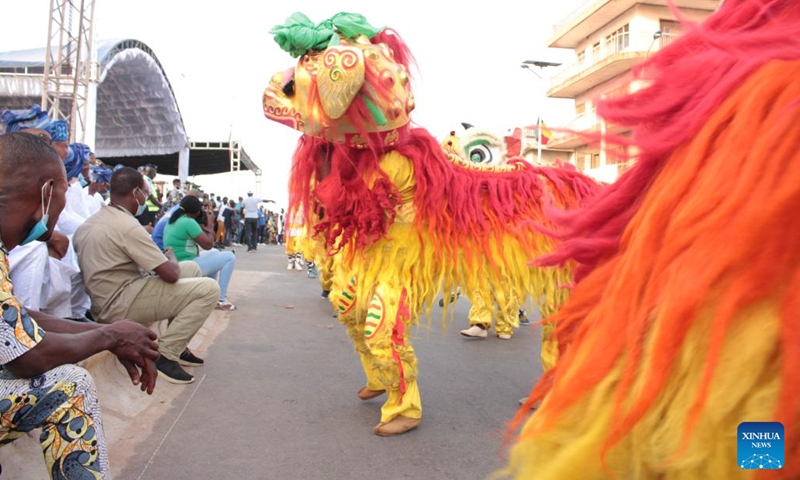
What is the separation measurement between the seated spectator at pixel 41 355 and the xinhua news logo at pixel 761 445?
197cm

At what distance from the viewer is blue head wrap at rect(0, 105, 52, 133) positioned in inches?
163

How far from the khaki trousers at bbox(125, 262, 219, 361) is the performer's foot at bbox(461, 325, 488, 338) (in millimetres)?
2957

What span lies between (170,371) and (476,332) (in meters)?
3.32

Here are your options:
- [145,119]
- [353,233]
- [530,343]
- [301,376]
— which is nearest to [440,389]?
[301,376]

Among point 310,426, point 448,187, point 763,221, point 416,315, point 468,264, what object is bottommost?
point 310,426

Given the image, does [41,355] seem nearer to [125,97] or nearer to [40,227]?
[40,227]

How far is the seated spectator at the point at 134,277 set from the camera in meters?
3.92

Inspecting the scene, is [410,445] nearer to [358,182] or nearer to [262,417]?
[262,417]

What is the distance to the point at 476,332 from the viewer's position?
253 inches

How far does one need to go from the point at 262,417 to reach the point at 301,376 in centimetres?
98

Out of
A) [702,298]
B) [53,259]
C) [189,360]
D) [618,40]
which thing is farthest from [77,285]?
[618,40]

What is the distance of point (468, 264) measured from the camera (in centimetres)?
352

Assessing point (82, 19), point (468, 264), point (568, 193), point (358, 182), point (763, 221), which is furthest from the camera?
point (82, 19)

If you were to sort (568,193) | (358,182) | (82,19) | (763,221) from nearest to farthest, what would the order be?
(763,221)
(358,182)
(568,193)
(82,19)
